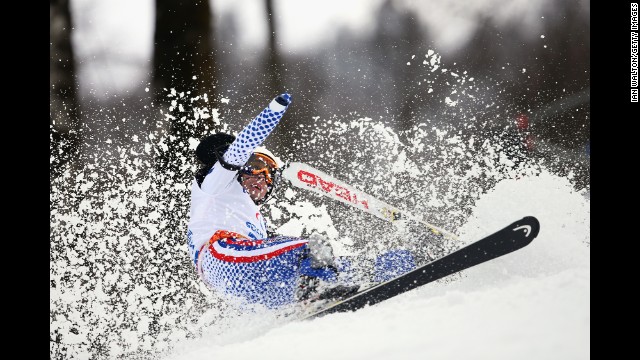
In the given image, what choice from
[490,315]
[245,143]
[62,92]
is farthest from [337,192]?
[62,92]

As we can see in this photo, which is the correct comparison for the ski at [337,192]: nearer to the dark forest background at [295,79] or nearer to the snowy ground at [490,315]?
the dark forest background at [295,79]

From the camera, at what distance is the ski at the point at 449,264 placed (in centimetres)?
178

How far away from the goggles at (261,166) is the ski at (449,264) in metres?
0.53

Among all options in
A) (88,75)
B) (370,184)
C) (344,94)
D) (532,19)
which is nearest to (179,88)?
(88,75)

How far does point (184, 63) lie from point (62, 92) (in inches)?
20.7

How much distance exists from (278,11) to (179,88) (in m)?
0.54

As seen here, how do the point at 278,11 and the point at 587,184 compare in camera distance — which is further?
the point at 278,11

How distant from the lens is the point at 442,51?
2242 mm

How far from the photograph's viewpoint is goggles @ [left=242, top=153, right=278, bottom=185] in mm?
1938

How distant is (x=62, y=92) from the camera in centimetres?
220

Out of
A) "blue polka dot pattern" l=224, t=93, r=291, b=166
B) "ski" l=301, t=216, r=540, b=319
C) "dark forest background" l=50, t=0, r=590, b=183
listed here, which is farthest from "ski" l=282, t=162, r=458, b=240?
"blue polka dot pattern" l=224, t=93, r=291, b=166

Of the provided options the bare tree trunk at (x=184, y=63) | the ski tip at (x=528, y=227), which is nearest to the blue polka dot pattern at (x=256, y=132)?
the bare tree trunk at (x=184, y=63)

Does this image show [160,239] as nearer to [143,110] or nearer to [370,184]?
[143,110]
